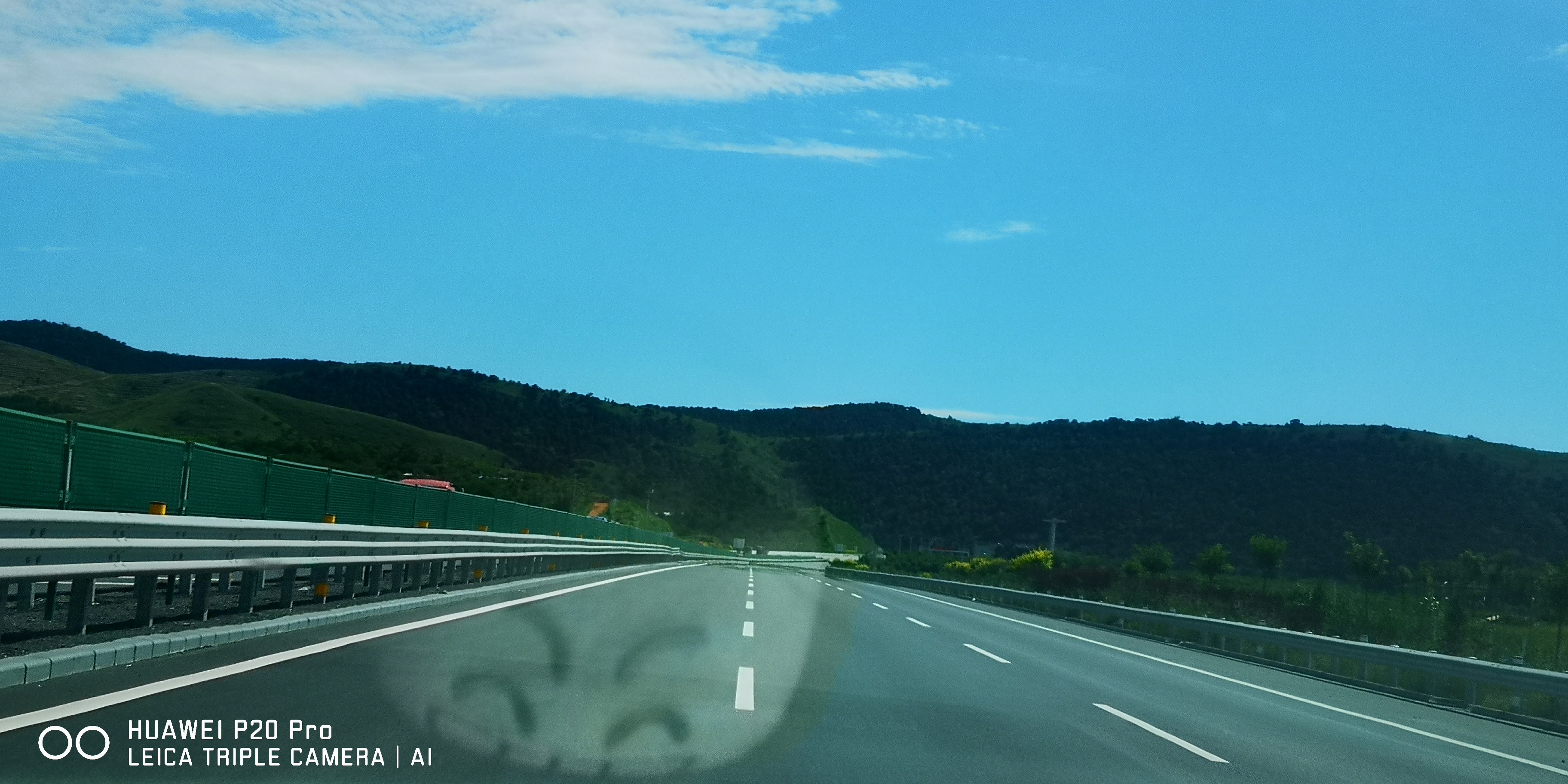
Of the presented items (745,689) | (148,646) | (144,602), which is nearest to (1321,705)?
(745,689)

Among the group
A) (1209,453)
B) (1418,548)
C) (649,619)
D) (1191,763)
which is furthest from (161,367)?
(1191,763)

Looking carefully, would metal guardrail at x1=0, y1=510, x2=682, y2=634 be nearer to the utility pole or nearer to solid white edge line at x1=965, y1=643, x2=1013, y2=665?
solid white edge line at x1=965, y1=643, x2=1013, y2=665

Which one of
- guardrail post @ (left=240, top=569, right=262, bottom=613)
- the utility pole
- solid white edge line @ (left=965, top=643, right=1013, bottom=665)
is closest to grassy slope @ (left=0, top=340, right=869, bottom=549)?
the utility pole

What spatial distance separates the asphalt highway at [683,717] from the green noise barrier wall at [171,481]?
5.81ft

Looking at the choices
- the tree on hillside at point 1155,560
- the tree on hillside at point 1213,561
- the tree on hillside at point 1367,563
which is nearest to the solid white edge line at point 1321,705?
the tree on hillside at point 1367,563

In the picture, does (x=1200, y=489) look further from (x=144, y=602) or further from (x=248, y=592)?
(x=144, y=602)

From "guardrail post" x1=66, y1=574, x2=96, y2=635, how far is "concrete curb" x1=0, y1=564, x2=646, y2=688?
0.31m

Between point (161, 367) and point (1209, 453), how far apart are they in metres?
110

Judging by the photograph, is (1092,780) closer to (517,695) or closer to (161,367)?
(517,695)

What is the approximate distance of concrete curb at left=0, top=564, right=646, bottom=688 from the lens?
7.39 metres

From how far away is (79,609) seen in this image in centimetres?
878

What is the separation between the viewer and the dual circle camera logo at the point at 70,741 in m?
5.76

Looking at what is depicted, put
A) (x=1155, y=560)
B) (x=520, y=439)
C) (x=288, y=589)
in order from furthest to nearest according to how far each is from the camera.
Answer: (x=520, y=439)
(x=1155, y=560)
(x=288, y=589)

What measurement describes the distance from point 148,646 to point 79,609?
1.87 feet
